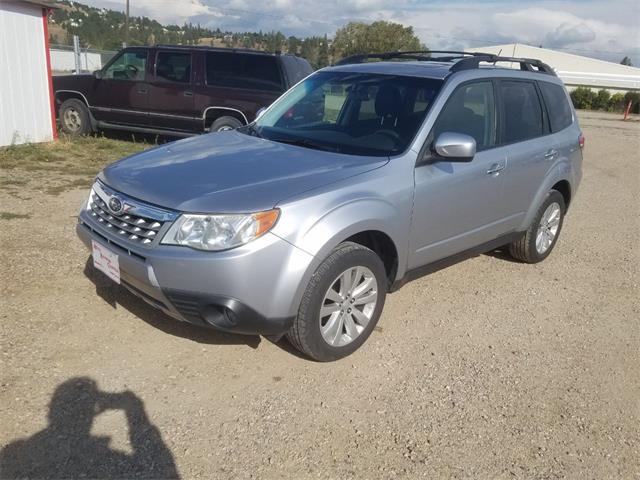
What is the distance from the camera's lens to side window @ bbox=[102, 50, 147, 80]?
966cm

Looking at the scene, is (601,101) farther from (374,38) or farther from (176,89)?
(176,89)

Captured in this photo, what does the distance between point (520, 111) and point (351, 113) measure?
1.55 meters

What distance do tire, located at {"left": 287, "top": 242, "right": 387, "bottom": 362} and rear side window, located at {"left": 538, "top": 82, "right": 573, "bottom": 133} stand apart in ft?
8.87

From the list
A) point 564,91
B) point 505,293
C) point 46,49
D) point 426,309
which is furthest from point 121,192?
point 46,49

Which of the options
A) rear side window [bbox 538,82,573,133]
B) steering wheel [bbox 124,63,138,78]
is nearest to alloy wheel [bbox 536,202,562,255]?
rear side window [bbox 538,82,573,133]

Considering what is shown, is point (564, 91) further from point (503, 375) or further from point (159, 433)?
point (159, 433)

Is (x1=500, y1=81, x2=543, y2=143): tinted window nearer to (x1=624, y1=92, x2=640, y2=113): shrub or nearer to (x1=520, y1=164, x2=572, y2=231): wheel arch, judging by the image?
(x1=520, y1=164, x2=572, y2=231): wheel arch

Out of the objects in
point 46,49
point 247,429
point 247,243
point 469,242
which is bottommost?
point 247,429

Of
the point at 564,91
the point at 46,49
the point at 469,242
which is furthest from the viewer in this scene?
the point at 46,49

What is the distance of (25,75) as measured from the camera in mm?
9008

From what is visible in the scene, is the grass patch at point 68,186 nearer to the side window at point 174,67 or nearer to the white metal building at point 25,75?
the white metal building at point 25,75

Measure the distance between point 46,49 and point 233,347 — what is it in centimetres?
826

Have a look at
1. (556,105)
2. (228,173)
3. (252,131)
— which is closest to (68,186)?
(252,131)

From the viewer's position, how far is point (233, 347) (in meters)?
3.46
